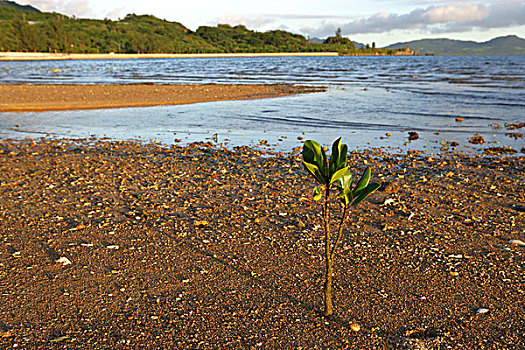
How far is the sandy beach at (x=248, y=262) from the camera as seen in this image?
13.2 feet

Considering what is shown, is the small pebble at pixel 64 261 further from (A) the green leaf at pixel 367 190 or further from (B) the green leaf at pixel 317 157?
(A) the green leaf at pixel 367 190

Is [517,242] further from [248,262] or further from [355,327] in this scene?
[248,262]

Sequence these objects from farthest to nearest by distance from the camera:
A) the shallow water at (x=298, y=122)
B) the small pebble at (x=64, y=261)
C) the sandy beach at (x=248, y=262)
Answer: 1. the shallow water at (x=298, y=122)
2. the small pebble at (x=64, y=261)
3. the sandy beach at (x=248, y=262)

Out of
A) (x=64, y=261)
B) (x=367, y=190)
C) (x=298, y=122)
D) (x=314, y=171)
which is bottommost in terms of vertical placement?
(x=64, y=261)

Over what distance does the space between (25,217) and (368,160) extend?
305 inches

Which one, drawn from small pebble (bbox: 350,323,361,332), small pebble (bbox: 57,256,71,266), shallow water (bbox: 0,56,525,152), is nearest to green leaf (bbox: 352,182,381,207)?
small pebble (bbox: 350,323,361,332)

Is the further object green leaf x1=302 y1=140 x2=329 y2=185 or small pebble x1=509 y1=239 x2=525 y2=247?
small pebble x1=509 y1=239 x2=525 y2=247

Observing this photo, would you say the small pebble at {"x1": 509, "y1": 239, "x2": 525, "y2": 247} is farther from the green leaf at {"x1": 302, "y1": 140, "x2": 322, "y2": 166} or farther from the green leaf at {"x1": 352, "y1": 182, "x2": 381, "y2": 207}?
the green leaf at {"x1": 302, "y1": 140, "x2": 322, "y2": 166}

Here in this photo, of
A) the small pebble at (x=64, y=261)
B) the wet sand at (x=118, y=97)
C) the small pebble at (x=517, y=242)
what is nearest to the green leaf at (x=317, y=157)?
the small pebble at (x=64, y=261)

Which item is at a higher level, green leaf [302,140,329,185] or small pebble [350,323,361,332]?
green leaf [302,140,329,185]

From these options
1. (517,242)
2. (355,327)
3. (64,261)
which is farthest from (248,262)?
(517,242)

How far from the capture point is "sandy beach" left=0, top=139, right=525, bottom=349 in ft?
13.2

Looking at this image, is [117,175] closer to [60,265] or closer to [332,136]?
[60,265]

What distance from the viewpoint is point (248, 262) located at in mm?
5395
